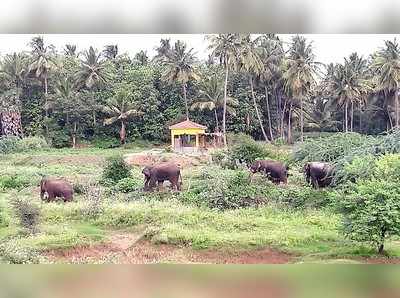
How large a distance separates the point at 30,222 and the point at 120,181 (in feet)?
1.68

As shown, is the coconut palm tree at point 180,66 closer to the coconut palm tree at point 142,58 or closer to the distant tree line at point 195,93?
the distant tree line at point 195,93

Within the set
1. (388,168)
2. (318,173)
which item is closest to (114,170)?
(318,173)

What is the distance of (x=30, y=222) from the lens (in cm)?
329

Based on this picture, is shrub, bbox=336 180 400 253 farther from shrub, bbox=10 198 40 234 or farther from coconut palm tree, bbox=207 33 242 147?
shrub, bbox=10 198 40 234

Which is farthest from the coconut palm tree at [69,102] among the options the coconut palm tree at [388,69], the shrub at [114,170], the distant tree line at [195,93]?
the coconut palm tree at [388,69]

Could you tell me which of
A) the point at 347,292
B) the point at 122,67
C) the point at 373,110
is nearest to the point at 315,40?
the point at 373,110

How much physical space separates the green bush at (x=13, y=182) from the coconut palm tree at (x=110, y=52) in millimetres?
768

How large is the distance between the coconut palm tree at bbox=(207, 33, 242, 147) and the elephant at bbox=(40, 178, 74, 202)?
0.87 metres

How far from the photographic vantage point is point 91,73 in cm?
332

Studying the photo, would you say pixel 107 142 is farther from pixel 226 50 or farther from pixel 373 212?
pixel 373 212

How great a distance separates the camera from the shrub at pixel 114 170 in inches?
134

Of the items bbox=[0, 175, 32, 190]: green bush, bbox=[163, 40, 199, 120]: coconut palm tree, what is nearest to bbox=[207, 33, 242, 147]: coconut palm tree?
bbox=[163, 40, 199, 120]: coconut palm tree
